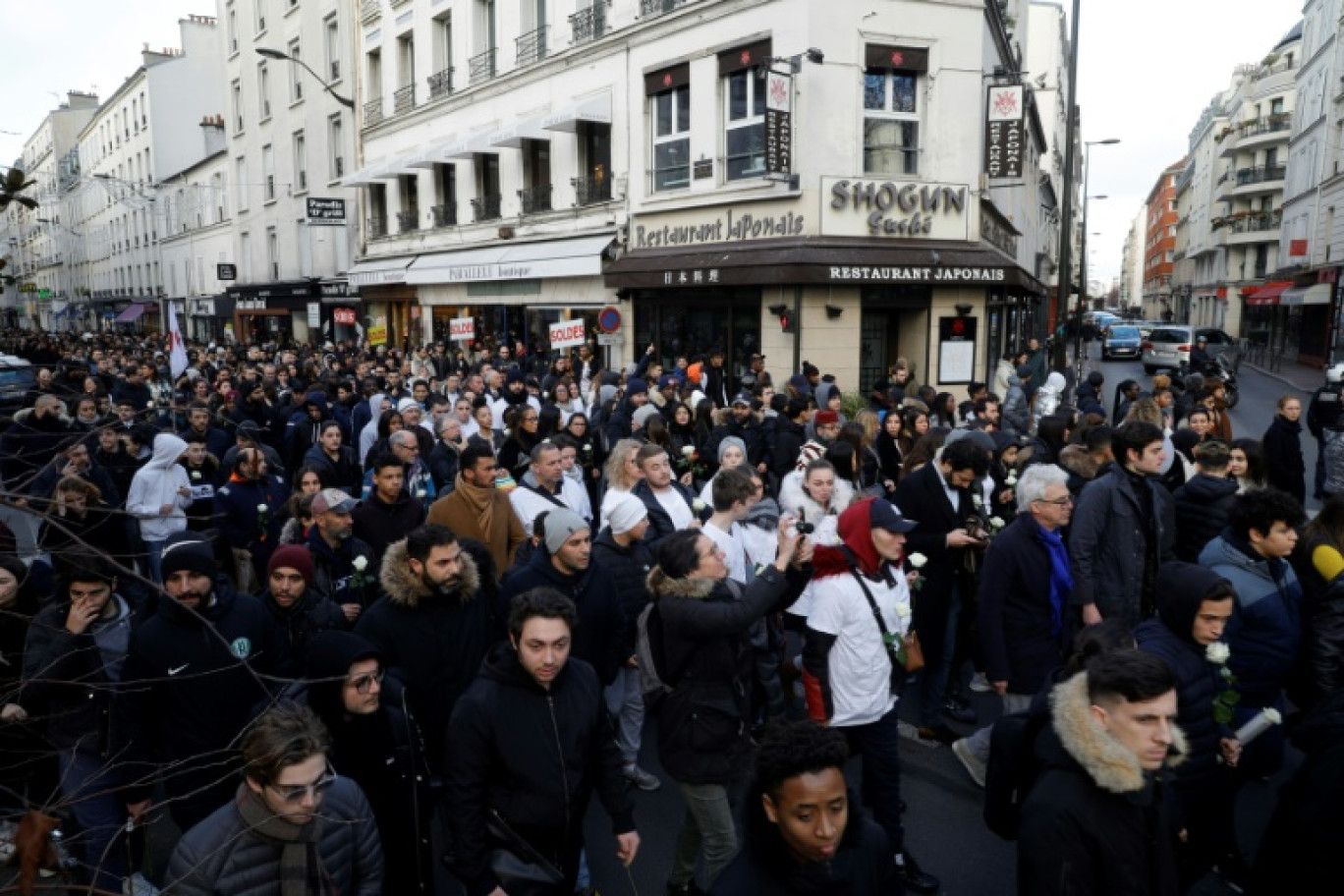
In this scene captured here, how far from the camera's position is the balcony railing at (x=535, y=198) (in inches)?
870

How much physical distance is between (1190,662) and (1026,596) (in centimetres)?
113

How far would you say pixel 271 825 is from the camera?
104 inches

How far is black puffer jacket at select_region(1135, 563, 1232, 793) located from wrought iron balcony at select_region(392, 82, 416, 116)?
2787cm

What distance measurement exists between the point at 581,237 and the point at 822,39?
7312 mm

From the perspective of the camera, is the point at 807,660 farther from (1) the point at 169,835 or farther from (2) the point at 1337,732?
(1) the point at 169,835

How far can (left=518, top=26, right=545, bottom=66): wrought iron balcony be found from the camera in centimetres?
2153

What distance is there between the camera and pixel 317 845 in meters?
2.75

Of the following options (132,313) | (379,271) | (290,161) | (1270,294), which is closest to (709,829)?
(379,271)

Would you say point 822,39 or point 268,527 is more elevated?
point 822,39

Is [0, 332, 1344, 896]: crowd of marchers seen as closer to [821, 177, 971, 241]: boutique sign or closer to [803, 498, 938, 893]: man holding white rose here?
[803, 498, 938, 893]: man holding white rose

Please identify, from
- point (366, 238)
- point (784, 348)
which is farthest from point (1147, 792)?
point (366, 238)

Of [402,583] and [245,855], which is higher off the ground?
[402,583]

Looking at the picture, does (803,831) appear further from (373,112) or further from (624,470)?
(373,112)

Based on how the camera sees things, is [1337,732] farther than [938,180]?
No
